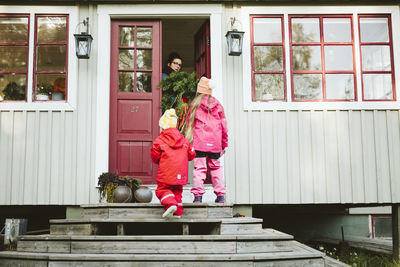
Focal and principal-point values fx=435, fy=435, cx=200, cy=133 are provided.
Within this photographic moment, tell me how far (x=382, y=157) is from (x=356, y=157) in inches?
14.4

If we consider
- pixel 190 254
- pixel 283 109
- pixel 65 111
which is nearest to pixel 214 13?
pixel 283 109

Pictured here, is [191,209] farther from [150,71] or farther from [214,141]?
[150,71]

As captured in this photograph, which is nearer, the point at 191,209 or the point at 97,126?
the point at 191,209

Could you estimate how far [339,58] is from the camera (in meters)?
6.32

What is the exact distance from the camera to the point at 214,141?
5.20 metres

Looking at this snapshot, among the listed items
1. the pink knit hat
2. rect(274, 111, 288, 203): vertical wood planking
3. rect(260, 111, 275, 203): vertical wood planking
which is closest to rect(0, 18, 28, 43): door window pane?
the pink knit hat

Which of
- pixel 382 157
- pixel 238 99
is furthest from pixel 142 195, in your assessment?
pixel 382 157

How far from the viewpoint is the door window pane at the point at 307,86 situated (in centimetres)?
623

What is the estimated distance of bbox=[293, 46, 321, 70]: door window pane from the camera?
20.7 feet

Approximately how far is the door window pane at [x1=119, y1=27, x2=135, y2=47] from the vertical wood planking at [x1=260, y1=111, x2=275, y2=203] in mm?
2188

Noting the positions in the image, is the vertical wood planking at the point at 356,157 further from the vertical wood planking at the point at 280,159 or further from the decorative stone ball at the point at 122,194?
the decorative stone ball at the point at 122,194

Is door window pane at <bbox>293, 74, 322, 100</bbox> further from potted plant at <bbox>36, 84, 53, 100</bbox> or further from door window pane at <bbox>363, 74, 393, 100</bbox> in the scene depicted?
potted plant at <bbox>36, 84, 53, 100</bbox>

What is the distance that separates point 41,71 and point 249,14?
3.08m

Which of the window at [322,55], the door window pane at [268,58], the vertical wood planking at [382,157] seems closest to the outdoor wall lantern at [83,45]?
the window at [322,55]
